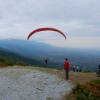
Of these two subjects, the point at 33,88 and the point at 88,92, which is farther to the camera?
the point at 33,88

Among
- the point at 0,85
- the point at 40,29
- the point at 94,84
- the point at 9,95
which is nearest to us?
the point at 9,95

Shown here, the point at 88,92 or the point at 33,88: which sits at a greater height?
the point at 88,92

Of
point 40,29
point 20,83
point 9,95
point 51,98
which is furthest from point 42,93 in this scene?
point 40,29

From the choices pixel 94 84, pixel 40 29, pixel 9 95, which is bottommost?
pixel 9 95

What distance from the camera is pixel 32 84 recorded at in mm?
17500

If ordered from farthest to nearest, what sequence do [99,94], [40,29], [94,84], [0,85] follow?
1. [40,29]
2. [0,85]
3. [94,84]
4. [99,94]

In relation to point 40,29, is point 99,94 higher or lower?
lower

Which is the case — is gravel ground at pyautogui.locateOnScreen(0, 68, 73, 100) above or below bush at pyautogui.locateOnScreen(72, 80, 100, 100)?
below

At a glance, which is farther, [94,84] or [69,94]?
[94,84]

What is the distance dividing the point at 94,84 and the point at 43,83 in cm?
470

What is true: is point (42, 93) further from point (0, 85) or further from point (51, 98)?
point (0, 85)

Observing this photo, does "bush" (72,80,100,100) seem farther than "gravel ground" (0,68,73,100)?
No

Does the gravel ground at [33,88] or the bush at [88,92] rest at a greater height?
the bush at [88,92]

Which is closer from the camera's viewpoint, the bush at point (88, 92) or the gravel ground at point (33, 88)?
the bush at point (88, 92)
